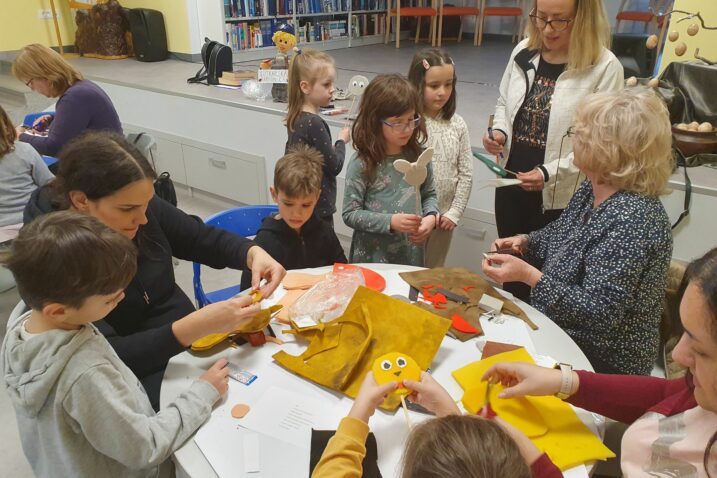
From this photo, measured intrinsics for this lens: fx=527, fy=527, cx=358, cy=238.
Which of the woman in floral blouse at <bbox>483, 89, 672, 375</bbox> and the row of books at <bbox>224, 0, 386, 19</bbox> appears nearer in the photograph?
the woman in floral blouse at <bbox>483, 89, 672, 375</bbox>

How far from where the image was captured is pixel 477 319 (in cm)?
142

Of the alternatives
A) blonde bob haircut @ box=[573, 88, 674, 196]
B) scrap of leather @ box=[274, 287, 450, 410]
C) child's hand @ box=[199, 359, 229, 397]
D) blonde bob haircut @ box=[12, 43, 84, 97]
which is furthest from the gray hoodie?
blonde bob haircut @ box=[12, 43, 84, 97]

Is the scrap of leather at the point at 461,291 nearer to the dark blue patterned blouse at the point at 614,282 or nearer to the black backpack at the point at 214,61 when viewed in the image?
the dark blue patterned blouse at the point at 614,282

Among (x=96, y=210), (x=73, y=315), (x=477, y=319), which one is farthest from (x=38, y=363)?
(x=477, y=319)

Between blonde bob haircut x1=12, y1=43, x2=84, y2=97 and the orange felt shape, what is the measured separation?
2.11 metres

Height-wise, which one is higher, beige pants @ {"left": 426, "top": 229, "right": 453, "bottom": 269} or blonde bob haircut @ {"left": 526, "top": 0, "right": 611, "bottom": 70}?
blonde bob haircut @ {"left": 526, "top": 0, "right": 611, "bottom": 70}

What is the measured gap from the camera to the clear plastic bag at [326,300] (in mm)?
1396

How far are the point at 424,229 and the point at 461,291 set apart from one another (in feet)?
1.43

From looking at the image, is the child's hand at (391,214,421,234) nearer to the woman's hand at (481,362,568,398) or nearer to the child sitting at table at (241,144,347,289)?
the child sitting at table at (241,144,347,289)

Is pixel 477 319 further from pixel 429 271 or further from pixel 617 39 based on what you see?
pixel 617 39

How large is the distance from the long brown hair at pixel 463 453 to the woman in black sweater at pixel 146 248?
641mm

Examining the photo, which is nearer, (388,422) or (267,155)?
(388,422)

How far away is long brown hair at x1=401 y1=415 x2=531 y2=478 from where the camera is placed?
26.9 inches

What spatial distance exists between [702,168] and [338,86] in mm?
2796
